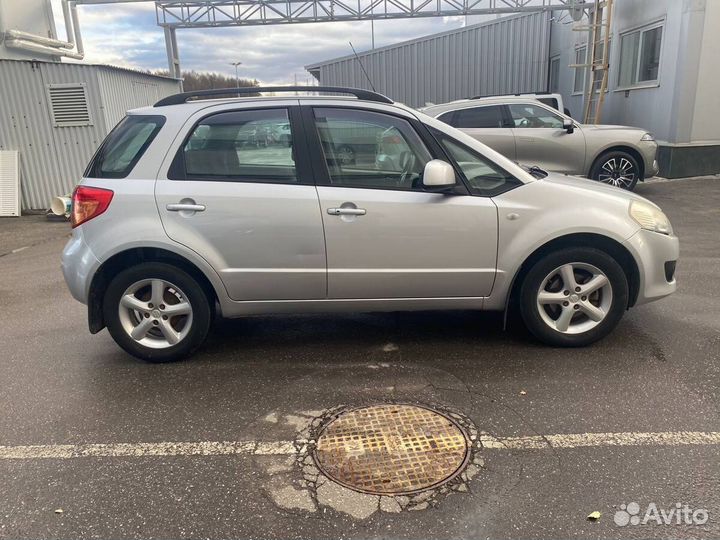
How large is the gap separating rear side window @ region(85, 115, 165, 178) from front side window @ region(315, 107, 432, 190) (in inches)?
45.8

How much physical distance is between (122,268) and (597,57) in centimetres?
1523

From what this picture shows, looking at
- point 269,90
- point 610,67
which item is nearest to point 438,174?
point 269,90

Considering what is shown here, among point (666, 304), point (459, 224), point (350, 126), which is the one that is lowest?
point (666, 304)

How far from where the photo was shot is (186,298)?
3934 millimetres

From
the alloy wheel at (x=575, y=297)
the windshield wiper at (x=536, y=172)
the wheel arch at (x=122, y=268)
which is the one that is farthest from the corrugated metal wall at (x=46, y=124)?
the alloy wheel at (x=575, y=297)

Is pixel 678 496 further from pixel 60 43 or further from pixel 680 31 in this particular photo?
pixel 60 43

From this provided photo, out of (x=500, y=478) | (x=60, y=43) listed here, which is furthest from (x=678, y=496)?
(x=60, y=43)

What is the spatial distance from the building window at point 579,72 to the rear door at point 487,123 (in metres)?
7.93

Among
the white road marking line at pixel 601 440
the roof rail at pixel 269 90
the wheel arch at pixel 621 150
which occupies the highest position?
the roof rail at pixel 269 90

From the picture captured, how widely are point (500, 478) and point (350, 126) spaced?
2481 mm

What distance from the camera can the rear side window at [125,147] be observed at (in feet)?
12.7

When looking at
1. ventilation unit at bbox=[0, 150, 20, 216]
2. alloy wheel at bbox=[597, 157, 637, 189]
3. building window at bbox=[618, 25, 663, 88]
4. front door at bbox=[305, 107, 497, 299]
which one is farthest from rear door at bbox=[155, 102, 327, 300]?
building window at bbox=[618, 25, 663, 88]

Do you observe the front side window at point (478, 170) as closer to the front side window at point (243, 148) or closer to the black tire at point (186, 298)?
the front side window at point (243, 148)

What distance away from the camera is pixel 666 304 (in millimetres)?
5000
